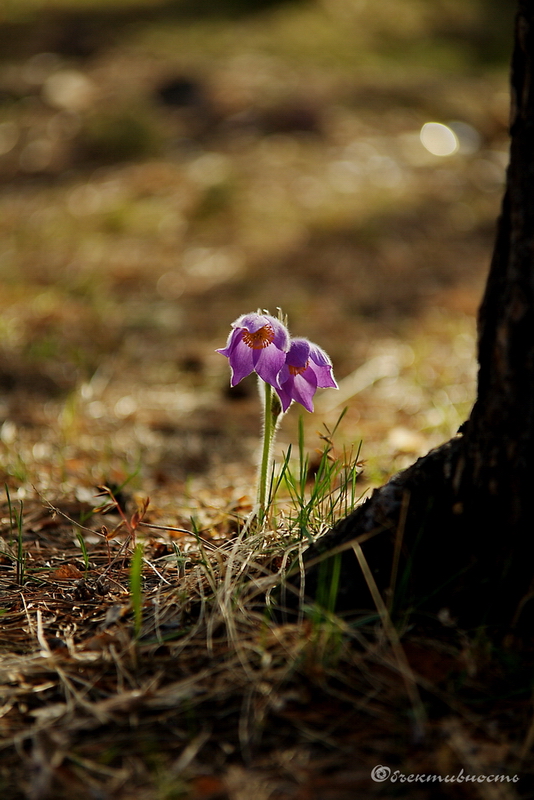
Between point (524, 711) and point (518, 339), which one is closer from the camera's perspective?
point (524, 711)

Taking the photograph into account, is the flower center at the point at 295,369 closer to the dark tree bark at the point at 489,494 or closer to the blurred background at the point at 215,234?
the dark tree bark at the point at 489,494

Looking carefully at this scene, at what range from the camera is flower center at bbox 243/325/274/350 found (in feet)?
6.08

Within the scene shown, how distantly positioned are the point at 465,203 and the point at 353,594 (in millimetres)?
6629

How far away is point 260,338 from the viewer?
6.09 feet

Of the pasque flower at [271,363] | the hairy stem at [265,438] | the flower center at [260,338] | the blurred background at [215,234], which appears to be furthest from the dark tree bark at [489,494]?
the blurred background at [215,234]

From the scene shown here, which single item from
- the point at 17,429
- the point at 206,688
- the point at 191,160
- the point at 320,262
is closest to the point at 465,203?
the point at 320,262

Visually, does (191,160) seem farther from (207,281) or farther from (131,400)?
(131,400)

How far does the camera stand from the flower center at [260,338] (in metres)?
1.85

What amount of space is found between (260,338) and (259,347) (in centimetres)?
3

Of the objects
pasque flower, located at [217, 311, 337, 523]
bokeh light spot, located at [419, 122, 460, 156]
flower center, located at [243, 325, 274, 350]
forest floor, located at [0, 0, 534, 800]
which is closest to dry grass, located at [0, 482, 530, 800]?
forest floor, located at [0, 0, 534, 800]

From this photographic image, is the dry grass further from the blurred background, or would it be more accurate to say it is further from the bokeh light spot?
the bokeh light spot

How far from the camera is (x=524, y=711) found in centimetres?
136

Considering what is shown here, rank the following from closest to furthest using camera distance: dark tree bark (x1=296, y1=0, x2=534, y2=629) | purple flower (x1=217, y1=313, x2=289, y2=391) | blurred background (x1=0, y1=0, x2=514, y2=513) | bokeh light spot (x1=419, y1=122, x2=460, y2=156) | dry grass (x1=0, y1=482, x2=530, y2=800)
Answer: dry grass (x1=0, y1=482, x2=530, y2=800)
dark tree bark (x1=296, y1=0, x2=534, y2=629)
purple flower (x1=217, y1=313, x2=289, y2=391)
blurred background (x1=0, y1=0, x2=514, y2=513)
bokeh light spot (x1=419, y1=122, x2=460, y2=156)

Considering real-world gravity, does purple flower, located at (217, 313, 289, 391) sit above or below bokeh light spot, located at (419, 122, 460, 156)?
below
